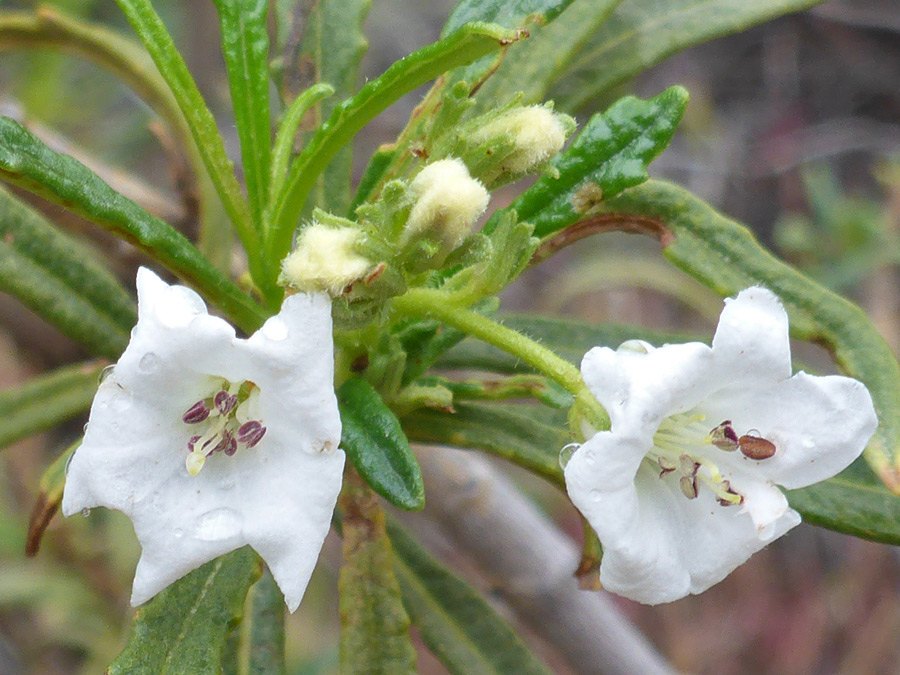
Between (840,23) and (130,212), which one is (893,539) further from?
(840,23)

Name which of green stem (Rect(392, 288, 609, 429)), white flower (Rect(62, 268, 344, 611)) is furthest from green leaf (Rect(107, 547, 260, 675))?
green stem (Rect(392, 288, 609, 429))


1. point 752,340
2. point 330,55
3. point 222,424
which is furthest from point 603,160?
point 222,424

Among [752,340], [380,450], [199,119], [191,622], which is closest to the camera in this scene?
[752,340]

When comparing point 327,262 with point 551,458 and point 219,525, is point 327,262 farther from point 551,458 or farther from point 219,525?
point 551,458

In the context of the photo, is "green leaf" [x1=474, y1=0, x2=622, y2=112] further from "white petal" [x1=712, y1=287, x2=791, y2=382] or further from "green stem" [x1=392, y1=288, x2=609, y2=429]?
"white petal" [x1=712, y1=287, x2=791, y2=382]

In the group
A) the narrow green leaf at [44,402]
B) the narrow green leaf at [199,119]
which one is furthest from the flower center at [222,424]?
the narrow green leaf at [44,402]

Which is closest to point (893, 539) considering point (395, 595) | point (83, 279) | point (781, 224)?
point (395, 595)
